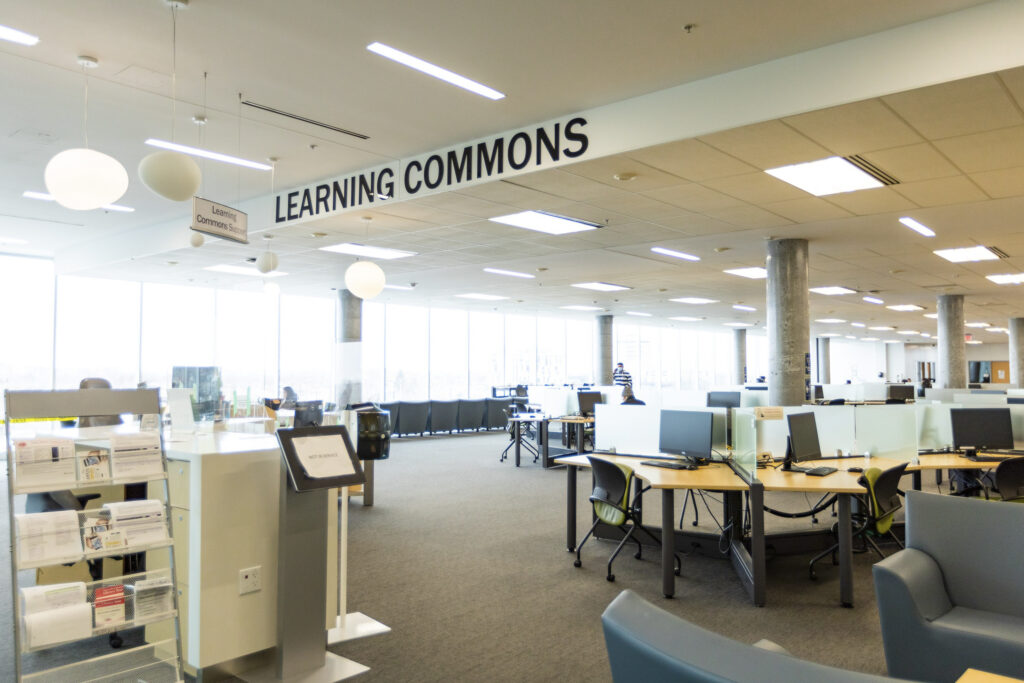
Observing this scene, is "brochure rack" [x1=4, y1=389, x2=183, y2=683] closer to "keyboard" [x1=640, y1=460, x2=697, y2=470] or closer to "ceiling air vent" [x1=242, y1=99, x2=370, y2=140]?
"ceiling air vent" [x1=242, y1=99, x2=370, y2=140]

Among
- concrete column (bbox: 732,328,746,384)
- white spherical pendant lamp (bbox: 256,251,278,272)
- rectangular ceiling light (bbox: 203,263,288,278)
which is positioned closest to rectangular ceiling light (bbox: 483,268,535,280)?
rectangular ceiling light (bbox: 203,263,288,278)

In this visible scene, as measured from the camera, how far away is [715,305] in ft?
56.9

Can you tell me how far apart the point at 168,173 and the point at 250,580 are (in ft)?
7.84

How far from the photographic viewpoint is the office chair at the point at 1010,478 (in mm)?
5293

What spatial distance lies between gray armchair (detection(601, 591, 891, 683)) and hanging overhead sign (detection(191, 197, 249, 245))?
511 centimetres

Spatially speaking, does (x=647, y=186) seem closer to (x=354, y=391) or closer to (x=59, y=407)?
(x=59, y=407)

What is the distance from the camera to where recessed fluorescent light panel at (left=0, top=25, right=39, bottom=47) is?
13.7 ft

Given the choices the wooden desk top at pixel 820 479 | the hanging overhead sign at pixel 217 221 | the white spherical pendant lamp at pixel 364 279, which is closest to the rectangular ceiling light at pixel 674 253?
the white spherical pendant lamp at pixel 364 279

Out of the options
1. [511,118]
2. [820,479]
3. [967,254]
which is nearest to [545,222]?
[511,118]

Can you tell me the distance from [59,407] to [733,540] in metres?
4.63

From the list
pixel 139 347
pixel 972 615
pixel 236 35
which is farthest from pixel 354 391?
pixel 972 615

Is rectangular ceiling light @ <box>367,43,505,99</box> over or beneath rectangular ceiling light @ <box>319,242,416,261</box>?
over

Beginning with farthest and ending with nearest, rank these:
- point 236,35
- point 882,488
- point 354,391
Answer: point 354,391 → point 882,488 → point 236,35

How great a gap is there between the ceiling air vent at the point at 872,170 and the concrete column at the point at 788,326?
2.43 metres
